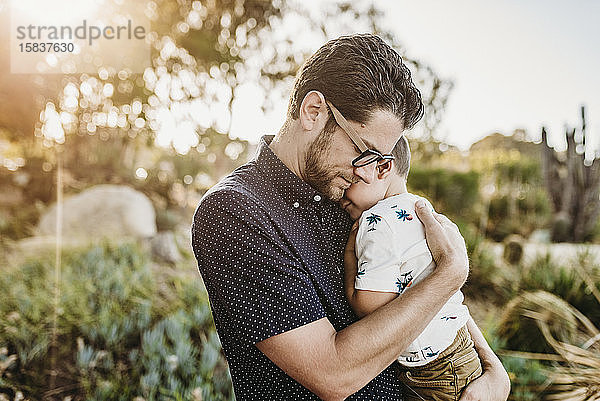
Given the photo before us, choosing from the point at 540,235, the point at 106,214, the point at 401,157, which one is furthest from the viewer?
the point at 540,235

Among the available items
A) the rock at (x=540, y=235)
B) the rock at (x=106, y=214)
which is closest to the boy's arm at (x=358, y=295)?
the rock at (x=106, y=214)

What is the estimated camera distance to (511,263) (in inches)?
257

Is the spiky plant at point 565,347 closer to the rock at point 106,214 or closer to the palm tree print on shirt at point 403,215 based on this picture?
the palm tree print on shirt at point 403,215

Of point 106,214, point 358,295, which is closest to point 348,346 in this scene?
point 358,295

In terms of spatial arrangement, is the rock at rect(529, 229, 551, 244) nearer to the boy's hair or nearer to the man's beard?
the boy's hair

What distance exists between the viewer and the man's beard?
1521 millimetres

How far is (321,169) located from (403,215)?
0.26 m

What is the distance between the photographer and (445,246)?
1.44 metres

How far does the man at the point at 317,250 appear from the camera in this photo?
4.09 ft

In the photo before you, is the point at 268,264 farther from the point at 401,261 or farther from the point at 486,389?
the point at 486,389

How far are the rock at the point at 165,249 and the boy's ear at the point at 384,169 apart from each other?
4.58 metres

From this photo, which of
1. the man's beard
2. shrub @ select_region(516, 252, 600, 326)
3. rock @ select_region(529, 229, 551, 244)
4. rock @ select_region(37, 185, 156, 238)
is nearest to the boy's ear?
the man's beard

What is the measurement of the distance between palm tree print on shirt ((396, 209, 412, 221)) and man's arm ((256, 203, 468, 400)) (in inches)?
10.1

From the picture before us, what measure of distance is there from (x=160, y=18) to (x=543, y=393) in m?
8.20
